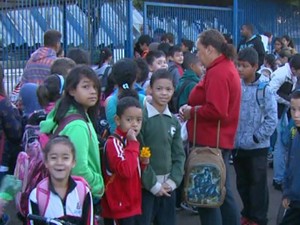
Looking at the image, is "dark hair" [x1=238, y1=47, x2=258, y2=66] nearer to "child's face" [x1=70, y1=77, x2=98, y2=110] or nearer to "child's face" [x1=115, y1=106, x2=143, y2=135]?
"child's face" [x1=115, y1=106, x2=143, y2=135]

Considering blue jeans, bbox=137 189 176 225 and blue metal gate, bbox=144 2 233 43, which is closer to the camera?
blue jeans, bbox=137 189 176 225

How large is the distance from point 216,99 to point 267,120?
99cm

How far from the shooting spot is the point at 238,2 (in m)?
14.6

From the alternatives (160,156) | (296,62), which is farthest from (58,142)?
(296,62)

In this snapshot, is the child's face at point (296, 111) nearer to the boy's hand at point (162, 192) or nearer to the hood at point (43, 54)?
the boy's hand at point (162, 192)

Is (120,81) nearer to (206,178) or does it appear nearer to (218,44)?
(218,44)

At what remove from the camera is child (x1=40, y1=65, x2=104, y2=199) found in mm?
3850

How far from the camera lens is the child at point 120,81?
489cm

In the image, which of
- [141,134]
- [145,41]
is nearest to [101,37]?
[145,41]


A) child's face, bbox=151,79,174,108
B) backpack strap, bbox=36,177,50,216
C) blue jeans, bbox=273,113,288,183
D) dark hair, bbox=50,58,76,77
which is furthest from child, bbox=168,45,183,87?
backpack strap, bbox=36,177,50,216

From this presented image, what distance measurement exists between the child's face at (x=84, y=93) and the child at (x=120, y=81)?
31.1 inches

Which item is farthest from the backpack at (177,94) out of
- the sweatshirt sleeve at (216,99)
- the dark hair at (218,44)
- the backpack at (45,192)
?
the backpack at (45,192)

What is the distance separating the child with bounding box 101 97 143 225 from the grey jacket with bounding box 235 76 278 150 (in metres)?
1.52

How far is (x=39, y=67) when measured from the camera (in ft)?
22.4
